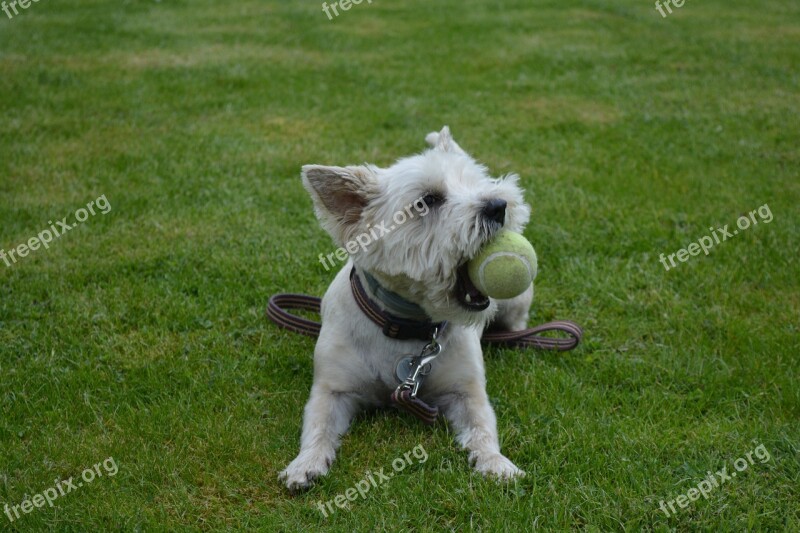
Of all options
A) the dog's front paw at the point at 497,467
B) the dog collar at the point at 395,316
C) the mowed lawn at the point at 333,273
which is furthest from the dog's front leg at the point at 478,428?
the dog collar at the point at 395,316

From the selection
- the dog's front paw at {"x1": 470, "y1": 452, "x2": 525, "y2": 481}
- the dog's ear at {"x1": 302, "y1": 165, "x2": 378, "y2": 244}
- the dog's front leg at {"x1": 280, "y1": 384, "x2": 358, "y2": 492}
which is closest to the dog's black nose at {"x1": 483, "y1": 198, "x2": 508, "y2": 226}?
the dog's ear at {"x1": 302, "y1": 165, "x2": 378, "y2": 244}

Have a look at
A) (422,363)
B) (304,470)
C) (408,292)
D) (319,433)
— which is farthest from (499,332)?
(304,470)

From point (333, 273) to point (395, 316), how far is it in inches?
77.2

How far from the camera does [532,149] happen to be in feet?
27.0

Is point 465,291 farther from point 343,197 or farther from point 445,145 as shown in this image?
point 445,145

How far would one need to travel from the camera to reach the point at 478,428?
372 centimetres

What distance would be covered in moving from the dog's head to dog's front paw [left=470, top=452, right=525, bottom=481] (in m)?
0.66

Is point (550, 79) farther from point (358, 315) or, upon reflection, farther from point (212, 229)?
point (358, 315)

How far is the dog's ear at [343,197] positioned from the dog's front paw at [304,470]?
1.08 metres

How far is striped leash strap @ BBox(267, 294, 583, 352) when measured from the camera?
15.2ft

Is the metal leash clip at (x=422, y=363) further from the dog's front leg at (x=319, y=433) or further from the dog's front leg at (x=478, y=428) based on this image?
the dog's front leg at (x=319, y=433)

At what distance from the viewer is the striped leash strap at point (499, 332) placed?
4637 mm

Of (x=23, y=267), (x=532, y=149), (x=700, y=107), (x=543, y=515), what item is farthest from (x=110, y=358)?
(x=700, y=107)

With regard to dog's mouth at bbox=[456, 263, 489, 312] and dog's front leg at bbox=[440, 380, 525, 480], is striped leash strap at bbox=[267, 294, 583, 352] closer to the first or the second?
dog's front leg at bbox=[440, 380, 525, 480]
